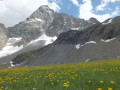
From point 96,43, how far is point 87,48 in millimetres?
13337

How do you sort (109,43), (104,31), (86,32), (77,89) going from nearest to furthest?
(77,89), (109,43), (104,31), (86,32)

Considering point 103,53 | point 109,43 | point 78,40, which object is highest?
point 78,40

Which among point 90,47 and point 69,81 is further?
point 90,47

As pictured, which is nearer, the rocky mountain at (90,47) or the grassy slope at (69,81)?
the grassy slope at (69,81)

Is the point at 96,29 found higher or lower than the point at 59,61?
higher

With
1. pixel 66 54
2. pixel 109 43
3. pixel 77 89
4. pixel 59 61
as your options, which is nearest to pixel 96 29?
pixel 109 43

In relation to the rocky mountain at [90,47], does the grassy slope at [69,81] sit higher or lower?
lower

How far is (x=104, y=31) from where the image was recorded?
523 feet

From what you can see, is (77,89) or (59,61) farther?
(59,61)

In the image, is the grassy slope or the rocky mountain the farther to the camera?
the rocky mountain

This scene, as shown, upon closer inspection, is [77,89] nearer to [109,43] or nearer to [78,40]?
[109,43]

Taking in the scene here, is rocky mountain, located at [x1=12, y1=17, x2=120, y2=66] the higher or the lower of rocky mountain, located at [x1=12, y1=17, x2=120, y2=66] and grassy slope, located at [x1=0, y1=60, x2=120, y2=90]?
the higher

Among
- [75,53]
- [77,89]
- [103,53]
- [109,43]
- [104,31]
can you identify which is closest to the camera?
[77,89]

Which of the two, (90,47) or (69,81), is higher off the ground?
(90,47)
